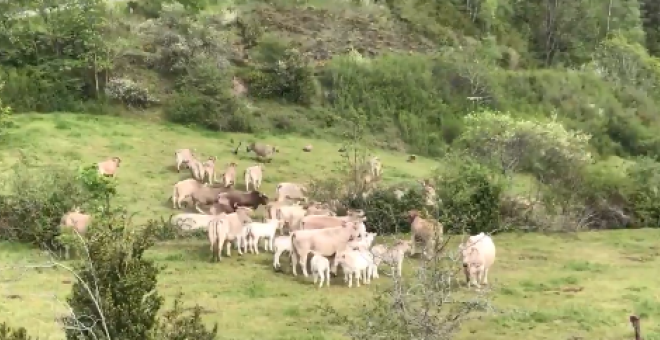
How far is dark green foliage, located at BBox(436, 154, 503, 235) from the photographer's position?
20516mm

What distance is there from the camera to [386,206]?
66.9 feet

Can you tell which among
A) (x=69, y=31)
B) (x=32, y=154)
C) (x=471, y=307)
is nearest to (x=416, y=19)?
(x=69, y=31)

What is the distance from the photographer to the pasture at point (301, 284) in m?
12.7

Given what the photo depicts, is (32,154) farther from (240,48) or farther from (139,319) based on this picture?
(139,319)

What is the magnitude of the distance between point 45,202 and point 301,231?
5.85m

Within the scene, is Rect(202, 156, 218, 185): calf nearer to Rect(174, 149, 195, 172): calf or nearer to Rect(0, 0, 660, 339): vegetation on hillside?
Rect(174, 149, 195, 172): calf

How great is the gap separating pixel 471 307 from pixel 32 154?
1871 centimetres

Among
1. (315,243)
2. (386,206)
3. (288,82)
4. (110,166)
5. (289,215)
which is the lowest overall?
(386,206)

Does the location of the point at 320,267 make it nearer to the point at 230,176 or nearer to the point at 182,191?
the point at 182,191

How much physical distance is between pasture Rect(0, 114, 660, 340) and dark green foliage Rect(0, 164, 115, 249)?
53 centimetres

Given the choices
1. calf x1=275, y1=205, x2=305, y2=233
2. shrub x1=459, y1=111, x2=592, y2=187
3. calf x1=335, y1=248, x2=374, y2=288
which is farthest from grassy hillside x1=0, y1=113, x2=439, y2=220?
calf x1=335, y1=248, x2=374, y2=288

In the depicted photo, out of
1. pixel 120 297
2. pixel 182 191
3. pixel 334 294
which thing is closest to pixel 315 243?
pixel 334 294

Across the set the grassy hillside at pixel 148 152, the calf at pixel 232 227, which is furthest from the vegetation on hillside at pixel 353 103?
the calf at pixel 232 227

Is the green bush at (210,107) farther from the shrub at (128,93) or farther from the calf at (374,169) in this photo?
the calf at (374,169)
